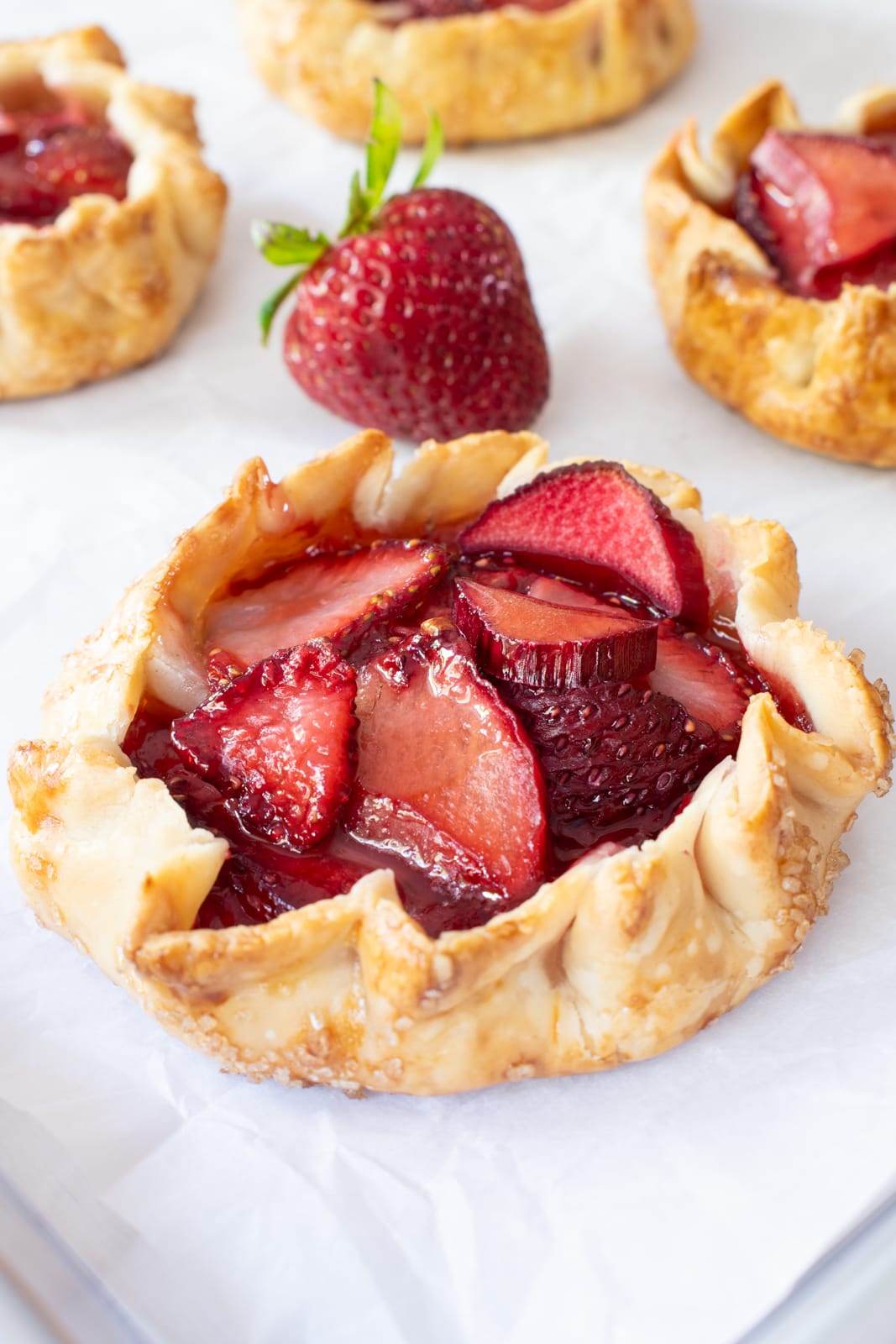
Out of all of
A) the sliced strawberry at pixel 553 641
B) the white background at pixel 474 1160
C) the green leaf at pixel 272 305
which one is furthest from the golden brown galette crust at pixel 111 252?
the sliced strawberry at pixel 553 641

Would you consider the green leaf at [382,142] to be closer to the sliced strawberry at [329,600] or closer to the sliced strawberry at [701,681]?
the sliced strawberry at [329,600]

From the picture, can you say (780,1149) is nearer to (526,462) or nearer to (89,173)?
(526,462)

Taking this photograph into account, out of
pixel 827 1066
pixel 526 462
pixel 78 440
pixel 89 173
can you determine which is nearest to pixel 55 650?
pixel 78 440

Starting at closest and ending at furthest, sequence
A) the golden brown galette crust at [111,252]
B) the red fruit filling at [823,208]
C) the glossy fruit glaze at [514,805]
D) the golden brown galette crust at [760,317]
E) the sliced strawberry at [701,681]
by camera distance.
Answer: the glossy fruit glaze at [514,805], the sliced strawberry at [701,681], the golden brown galette crust at [760,317], the red fruit filling at [823,208], the golden brown galette crust at [111,252]

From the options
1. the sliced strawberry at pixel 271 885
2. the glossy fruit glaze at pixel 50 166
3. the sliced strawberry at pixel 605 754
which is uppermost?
the sliced strawberry at pixel 605 754

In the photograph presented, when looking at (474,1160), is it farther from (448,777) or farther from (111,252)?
(111,252)

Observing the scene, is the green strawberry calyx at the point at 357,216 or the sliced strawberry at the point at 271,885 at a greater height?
the green strawberry calyx at the point at 357,216
